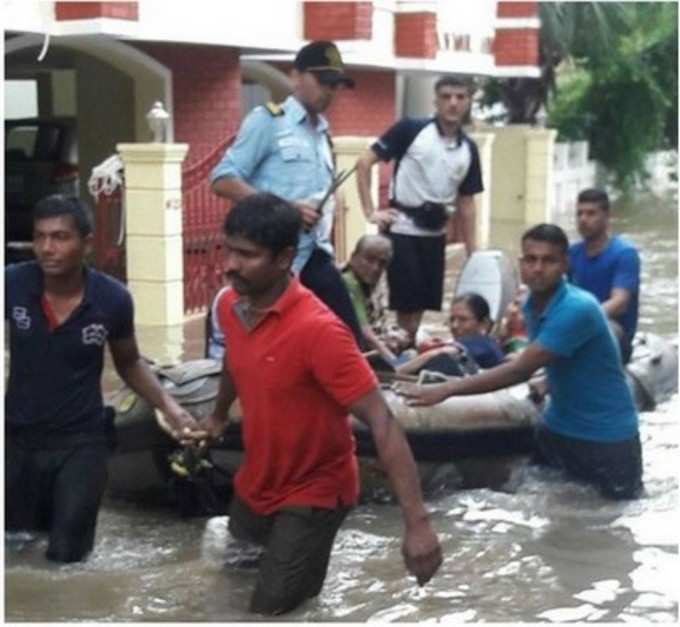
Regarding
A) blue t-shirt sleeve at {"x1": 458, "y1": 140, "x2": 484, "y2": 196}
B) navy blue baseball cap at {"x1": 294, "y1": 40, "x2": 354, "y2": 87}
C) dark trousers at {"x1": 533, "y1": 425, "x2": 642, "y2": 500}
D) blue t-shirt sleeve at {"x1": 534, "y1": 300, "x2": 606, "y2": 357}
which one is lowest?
dark trousers at {"x1": 533, "y1": 425, "x2": 642, "y2": 500}

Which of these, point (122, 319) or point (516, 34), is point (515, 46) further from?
point (122, 319)

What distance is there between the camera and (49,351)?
16.5 feet

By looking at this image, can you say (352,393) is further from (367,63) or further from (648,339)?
(367,63)

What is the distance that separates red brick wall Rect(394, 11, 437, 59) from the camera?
60.1 ft

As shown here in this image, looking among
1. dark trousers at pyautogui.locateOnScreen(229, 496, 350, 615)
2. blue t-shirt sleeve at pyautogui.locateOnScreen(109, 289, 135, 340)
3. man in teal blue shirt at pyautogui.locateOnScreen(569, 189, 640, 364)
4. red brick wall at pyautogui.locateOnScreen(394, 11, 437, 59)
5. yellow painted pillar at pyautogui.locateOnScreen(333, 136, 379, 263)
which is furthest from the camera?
red brick wall at pyautogui.locateOnScreen(394, 11, 437, 59)

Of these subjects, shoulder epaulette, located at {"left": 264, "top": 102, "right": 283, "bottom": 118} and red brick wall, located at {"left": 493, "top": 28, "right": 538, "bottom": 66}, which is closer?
shoulder epaulette, located at {"left": 264, "top": 102, "right": 283, "bottom": 118}

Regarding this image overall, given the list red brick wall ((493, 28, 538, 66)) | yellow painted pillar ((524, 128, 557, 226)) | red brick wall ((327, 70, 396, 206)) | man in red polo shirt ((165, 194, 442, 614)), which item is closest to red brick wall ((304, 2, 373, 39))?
red brick wall ((327, 70, 396, 206))

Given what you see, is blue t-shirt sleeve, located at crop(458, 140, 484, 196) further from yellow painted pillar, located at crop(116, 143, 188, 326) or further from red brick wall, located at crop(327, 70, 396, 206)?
red brick wall, located at crop(327, 70, 396, 206)

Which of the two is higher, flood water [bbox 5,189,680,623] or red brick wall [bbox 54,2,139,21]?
red brick wall [bbox 54,2,139,21]

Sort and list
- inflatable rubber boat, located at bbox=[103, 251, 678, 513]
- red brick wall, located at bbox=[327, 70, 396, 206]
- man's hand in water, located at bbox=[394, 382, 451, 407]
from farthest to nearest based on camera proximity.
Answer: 1. red brick wall, located at bbox=[327, 70, 396, 206]
2. inflatable rubber boat, located at bbox=[103, 251, 678, 513]
3. man's hand in water, located at bbox=[394, 382, 451, 407]

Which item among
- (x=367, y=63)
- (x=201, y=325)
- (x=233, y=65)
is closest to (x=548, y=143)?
(x=367, y=63)

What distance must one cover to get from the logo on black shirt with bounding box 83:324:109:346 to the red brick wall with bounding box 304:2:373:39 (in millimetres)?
10342

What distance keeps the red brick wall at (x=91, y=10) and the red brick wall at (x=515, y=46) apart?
1122 centimetres

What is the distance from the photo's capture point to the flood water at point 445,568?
507 cm
